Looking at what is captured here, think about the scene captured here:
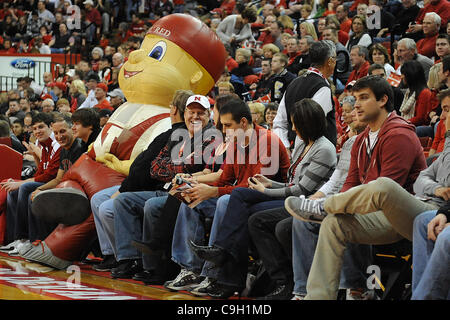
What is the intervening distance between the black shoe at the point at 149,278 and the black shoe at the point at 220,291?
2.36 ft

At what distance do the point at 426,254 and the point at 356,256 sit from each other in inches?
24.1

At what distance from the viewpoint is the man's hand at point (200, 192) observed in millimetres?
5500

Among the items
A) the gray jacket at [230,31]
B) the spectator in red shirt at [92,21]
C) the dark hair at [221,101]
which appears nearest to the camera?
the dark hair at [221,101]

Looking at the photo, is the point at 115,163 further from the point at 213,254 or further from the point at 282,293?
the point at 282,293

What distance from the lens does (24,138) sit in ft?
37.6

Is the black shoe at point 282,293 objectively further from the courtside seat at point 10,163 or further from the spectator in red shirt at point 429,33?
the spectator in red shirt at point 429,33

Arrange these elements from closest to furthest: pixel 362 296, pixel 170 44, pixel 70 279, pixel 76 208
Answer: pixel 362 296 < pixel 70 279 < pixel 76 208 < pixel 170 44

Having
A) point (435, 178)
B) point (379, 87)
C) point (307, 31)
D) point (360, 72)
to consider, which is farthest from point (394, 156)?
point (307, 31)

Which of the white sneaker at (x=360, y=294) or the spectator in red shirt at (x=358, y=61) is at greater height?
the spectator in red shirt at (x=358, y=61)

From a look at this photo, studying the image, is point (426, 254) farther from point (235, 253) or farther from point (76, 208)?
point (76, 208)

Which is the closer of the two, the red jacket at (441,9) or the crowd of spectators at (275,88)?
the crowd of spectators at (275,88)

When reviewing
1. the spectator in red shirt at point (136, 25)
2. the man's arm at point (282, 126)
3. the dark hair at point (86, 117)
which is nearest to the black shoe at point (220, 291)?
the man's arm at point (282, 126)

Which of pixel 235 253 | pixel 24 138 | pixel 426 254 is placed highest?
pixel 426 254

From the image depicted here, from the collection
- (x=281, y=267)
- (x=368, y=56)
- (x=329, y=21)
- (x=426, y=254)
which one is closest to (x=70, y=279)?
(x=281, y=267)
